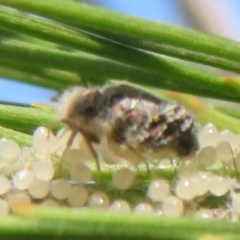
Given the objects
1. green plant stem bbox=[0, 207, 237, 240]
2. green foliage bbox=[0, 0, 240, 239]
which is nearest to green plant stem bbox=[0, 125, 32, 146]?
green foliage bbox=[0, 0, 240, 239]

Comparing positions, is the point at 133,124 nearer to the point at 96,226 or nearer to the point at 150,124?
the point at 150,124

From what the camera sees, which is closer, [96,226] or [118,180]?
[96,226]

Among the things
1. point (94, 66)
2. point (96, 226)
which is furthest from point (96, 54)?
point (96, 226)

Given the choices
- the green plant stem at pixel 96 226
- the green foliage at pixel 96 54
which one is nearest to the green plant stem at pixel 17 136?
the green foliage at pixel 96 54

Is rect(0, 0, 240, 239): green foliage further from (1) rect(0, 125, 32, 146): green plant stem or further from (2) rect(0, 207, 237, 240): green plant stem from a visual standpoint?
(2) rect(0, 207, 237, 240): green plant stem

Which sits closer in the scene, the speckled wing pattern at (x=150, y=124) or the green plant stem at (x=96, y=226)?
the green plant stem at (x=96, y=226)

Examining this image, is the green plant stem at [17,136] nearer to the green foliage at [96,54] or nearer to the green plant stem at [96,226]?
the green foliage at [96,54]

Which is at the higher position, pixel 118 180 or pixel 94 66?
pixel 94 66
